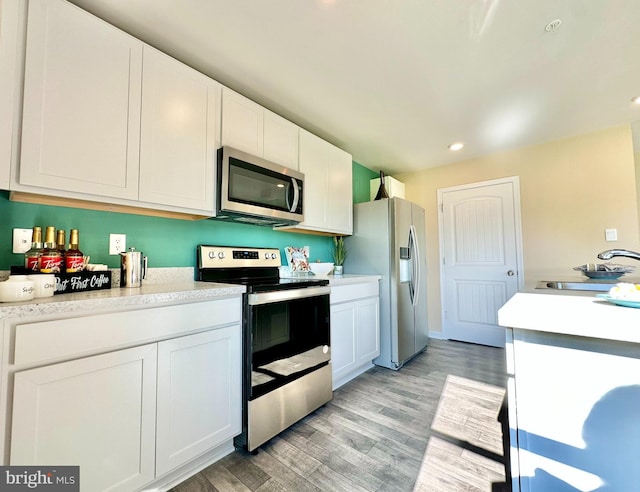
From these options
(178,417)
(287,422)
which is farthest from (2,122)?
(287,422)

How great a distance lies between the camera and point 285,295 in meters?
1.73

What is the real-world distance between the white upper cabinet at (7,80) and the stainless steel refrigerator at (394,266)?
257cm

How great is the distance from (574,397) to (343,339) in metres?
1.64

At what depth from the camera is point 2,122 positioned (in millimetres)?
1084

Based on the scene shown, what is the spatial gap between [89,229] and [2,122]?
0.58 metres

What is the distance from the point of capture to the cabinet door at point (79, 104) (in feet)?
3.80

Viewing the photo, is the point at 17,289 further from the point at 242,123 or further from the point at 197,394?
the point at 242,123

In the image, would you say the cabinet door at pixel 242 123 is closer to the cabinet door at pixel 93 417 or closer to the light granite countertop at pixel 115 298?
the light granite countertop at pixel 115 298

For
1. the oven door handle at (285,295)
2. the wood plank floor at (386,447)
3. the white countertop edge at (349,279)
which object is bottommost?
the wood plank floor at (386,447)

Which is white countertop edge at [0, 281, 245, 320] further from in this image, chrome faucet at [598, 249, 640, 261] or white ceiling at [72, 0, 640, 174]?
chrome faucet at [598, 249, 640, 261]

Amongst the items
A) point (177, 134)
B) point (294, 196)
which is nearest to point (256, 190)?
point (294, 196)

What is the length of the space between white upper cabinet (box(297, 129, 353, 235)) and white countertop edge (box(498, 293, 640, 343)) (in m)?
1.80

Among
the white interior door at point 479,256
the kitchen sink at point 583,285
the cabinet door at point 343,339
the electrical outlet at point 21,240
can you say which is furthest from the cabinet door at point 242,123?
the white interior door at point 479,256

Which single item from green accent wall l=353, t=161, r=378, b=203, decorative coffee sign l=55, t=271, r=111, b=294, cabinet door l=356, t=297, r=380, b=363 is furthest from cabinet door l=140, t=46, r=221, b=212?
green accent wall l=353, t=161, r=378, b=203
